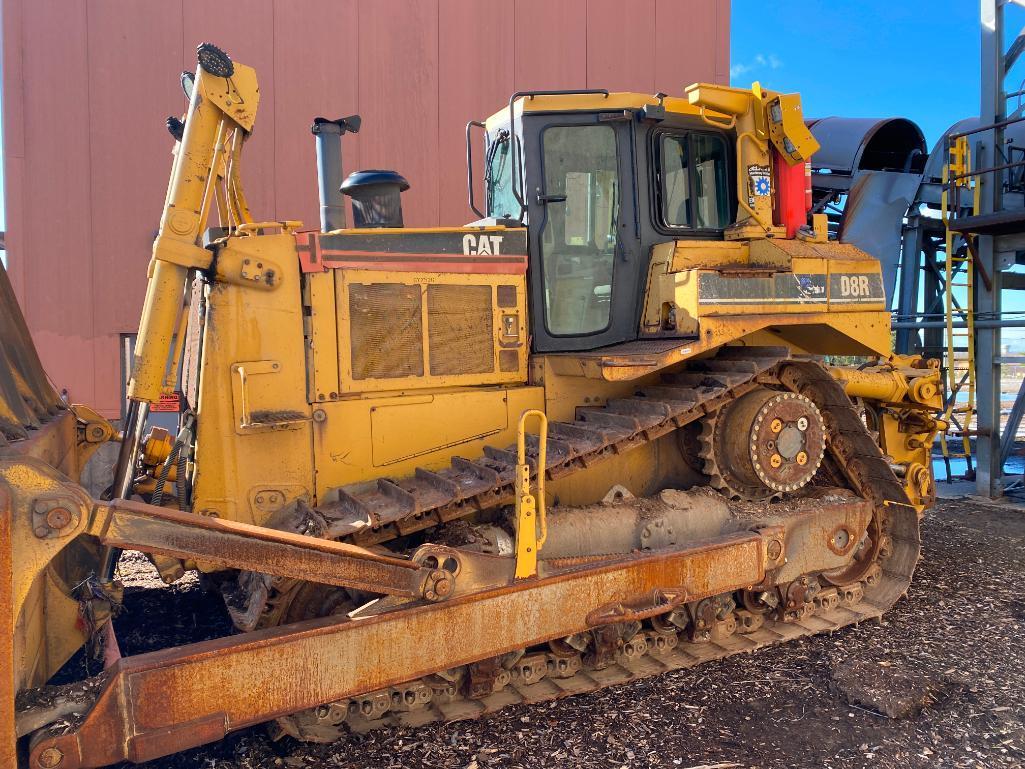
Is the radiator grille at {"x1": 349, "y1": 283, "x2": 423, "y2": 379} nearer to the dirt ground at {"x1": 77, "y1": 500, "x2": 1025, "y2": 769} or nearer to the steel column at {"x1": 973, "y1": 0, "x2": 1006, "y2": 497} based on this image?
the dirt ground at {"x1": 77, "y1": 500, "x2": 1025, "y2": 769}

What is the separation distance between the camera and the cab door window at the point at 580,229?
4348mm

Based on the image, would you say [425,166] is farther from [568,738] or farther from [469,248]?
[568,738]

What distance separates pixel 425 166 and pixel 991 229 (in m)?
6.43

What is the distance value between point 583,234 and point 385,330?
1289 mm

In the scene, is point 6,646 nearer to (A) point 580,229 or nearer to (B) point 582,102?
(A) point 580,229

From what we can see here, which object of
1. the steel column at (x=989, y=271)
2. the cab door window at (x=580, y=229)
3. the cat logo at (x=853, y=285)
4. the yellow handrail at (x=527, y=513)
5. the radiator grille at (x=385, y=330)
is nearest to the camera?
the yellow handrail at (x=527, y=513)

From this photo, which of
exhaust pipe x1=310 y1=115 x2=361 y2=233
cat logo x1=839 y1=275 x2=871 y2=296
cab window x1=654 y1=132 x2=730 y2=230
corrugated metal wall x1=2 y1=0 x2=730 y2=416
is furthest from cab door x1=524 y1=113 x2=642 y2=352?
corrugated metal wall x1=2 y1=0 x2=730 y2=416

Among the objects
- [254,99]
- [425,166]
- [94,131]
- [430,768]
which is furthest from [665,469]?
[94,131]

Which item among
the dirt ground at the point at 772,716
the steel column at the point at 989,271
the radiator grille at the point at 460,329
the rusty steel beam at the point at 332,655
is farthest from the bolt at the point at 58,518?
the steel column at the point at 989,271

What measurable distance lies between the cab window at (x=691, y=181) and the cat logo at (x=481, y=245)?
3.29ft

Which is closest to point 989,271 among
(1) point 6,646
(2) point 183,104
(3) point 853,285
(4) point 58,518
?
(3) point 853,285

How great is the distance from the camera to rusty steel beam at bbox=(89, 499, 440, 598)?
2.62 meters

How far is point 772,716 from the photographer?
367cm

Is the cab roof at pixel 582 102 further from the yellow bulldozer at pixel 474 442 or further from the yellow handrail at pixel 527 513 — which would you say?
the yellow handrail at pixel 527 513
